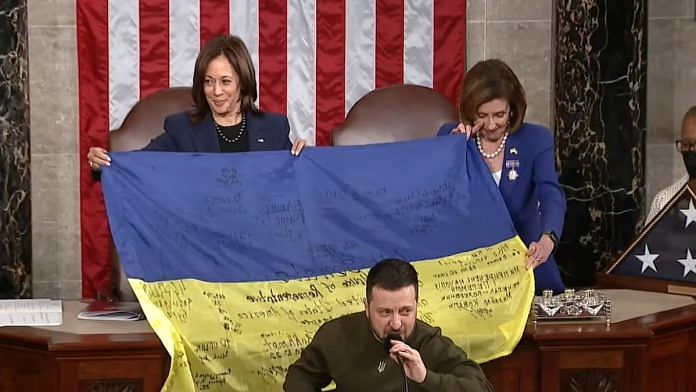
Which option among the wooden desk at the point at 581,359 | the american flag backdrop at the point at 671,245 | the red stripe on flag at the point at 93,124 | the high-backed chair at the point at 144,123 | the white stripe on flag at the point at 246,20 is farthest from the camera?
the white stripe on flag at the point at 246,20

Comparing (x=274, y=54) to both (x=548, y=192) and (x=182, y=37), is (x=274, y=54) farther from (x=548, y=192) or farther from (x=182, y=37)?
(x=548, y=192)

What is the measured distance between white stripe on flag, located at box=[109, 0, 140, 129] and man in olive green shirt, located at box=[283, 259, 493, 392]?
3.10 metres

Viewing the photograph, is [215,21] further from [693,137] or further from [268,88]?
[693,137]

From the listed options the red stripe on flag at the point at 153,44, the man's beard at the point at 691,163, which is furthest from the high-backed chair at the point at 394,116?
the man's beard at the point at 691,163

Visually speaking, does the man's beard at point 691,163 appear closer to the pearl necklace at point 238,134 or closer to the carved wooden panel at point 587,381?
the carved wooden panel at point 587,381

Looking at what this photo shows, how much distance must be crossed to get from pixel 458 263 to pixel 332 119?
2214mm

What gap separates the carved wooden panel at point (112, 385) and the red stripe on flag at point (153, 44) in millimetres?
2681

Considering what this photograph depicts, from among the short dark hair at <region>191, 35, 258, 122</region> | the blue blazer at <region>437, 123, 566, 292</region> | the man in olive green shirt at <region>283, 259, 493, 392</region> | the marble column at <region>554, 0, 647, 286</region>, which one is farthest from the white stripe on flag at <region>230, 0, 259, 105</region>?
the man in olive green shirt at <region>283, 259, 493, 392</region>

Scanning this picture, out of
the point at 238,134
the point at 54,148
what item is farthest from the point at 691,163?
the point at 54,148

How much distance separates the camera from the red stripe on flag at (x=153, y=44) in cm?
708

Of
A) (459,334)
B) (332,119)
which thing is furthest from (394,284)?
(332,119)

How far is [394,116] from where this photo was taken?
680 centimetres

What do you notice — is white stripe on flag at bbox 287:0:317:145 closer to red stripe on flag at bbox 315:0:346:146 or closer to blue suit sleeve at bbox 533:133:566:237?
red stripe on flag at bbox 315:0:346:146

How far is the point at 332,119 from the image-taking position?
7.26 meters
